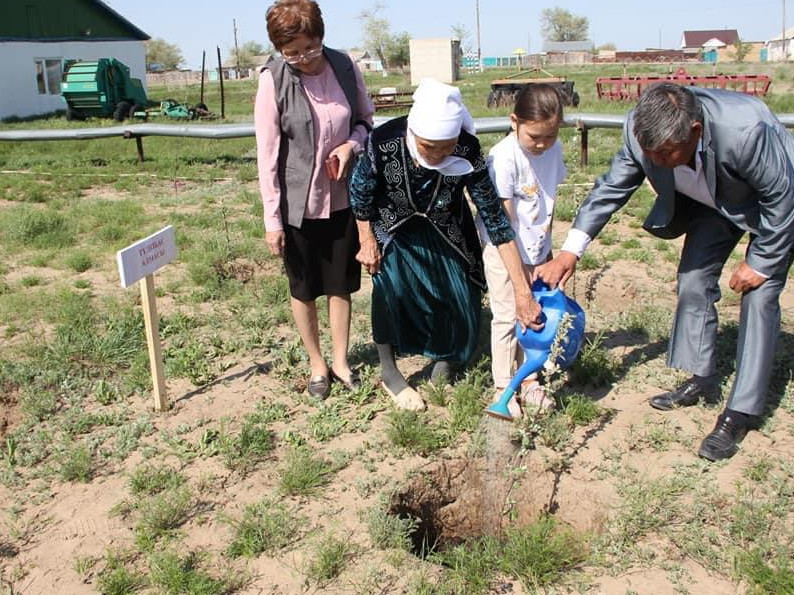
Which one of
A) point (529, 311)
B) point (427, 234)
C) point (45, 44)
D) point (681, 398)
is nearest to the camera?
point (529, 311)

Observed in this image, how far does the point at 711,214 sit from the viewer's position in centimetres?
357

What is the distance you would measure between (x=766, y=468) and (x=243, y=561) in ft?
7.10

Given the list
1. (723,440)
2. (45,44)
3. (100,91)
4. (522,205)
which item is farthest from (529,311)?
(45,44)

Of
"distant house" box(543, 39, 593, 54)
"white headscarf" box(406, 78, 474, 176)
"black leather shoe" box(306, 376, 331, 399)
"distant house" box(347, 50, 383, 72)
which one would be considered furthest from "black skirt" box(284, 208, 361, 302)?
"distant house" box(543, 39, 593, 54)

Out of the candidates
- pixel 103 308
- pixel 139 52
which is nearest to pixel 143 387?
pixel 103 308

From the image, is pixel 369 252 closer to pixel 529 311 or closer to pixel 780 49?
pixel 529 311

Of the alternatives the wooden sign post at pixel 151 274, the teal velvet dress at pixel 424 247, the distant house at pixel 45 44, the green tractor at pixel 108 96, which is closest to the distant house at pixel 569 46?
the distant house at pixel 45 44

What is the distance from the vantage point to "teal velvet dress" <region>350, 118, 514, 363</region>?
11.1ft

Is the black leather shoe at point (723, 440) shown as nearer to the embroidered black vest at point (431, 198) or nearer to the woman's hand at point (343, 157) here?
the embroidered black vest at point (431, 198)

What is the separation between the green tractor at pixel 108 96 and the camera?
66.1 ft

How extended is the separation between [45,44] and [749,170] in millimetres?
26900

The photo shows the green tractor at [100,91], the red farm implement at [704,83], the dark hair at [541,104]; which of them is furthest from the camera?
the red farm implement at [704,83]

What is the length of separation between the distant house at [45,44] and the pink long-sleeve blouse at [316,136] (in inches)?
939

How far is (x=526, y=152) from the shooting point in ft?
11.2
